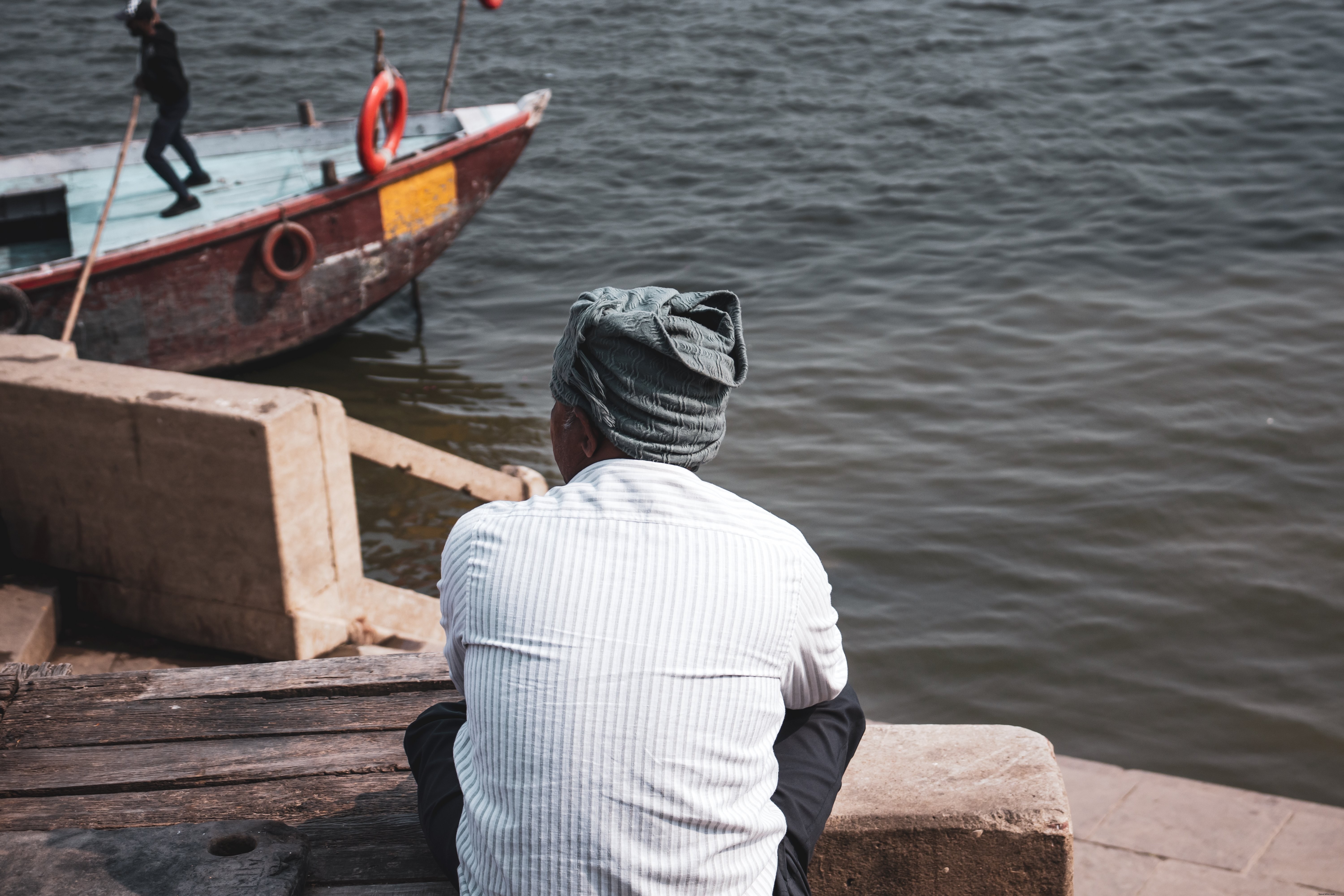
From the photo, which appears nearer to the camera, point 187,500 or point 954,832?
point 954,832

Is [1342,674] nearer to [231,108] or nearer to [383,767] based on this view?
[383,767]

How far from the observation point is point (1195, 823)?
12.3 ft

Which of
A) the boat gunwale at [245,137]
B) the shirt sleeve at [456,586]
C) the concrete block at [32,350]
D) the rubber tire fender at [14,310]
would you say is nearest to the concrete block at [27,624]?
the concrete block at [32,350]

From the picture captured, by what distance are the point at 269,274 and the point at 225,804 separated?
6039 mm

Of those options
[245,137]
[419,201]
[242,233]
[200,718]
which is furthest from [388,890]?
[245,137]

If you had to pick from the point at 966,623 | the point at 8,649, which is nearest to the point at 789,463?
the point at 966,623

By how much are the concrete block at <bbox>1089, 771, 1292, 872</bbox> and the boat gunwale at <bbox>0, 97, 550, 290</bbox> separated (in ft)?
19.7

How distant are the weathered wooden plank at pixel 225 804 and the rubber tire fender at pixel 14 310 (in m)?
5.22

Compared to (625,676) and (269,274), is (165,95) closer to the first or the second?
(269,274)

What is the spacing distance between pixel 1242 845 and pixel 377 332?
25.1ft

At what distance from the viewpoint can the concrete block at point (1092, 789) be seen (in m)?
3.82

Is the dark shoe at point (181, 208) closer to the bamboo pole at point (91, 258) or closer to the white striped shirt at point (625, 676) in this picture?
the bamboo pole at point (91, 258)

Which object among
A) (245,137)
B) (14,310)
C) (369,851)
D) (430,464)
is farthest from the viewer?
(245,137)

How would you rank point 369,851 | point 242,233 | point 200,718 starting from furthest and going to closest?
point 242,233
point 200,718
point 369,851
